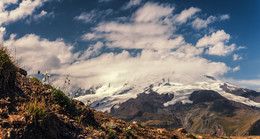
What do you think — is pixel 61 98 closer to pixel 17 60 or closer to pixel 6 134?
pixel 17 60

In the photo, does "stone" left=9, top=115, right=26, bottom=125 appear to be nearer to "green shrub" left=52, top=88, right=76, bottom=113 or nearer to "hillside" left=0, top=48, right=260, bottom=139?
"hillside" left=0, top=48, right=260, bottom=139

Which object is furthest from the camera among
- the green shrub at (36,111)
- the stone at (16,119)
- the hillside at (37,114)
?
the green shrub at (36,111)

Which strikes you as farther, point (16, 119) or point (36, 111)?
point (36, 111)

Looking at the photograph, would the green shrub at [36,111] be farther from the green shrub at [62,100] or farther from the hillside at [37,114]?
the green shrub at [62,100]

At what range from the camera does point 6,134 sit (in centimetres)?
571

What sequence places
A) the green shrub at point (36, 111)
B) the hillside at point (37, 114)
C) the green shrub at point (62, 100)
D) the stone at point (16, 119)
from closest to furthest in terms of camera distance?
the stone at point (16, 119), the hillside at point (37, 114), the green shrub at point (36, 111), the green shrub at point (62, 100)

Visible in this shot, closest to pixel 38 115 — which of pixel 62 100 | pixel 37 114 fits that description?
pixel 37 114

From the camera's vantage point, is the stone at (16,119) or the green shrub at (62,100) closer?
the stone at (16,119)

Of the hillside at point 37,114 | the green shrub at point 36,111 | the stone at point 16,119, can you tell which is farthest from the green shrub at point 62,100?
the stone at point 16,119

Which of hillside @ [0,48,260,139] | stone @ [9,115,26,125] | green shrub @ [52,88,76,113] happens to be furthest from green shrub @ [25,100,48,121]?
green shrub @ [52,88,76,113]

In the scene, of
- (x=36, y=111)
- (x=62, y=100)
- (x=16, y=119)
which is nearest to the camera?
(x=16, y=119)

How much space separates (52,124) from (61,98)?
3.50 m

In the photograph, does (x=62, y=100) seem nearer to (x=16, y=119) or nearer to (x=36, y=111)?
(x=36, y=111)

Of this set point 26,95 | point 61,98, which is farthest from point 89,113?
point 26,95
